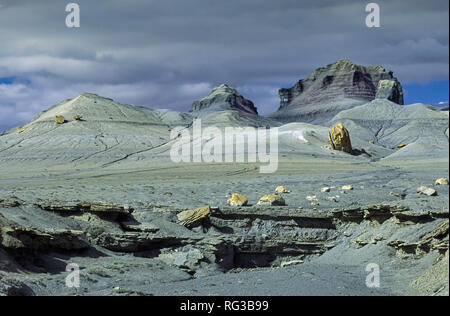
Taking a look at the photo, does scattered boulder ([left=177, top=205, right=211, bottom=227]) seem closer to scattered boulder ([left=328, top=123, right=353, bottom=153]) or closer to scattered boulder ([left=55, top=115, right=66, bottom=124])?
scattered boulder ([left=328, top=123, right=353, bottom=153])

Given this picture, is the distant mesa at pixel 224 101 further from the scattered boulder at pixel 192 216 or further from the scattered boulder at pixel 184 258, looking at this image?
the scattered boulder at pixel 184 258

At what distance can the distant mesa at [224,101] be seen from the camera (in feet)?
530

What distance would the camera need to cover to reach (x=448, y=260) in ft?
36.2

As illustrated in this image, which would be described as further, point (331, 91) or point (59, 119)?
point (331, 91)

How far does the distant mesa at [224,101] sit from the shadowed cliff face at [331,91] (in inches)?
734

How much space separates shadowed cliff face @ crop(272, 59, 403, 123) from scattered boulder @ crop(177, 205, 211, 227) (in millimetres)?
152448

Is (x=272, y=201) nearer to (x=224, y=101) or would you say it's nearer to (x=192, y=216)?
(x=192, y=216)

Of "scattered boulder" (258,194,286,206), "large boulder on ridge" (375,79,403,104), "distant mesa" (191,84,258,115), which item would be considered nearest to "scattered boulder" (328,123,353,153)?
"scattered boulder" (258,194,286,206)

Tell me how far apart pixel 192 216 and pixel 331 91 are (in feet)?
563

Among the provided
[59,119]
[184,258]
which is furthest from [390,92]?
[184,258]

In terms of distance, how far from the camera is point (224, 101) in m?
163

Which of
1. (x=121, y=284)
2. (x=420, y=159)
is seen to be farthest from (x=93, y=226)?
(x=420, y=159)

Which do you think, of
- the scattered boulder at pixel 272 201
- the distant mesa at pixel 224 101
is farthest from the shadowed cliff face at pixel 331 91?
the scattered boulder at pixel 272 201

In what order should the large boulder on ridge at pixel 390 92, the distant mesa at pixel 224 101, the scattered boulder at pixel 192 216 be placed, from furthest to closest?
the large boulder on ridge at pixel 390 92
the distant mesa at pixel 224 101
the scattered boulder at pixel 192 216
